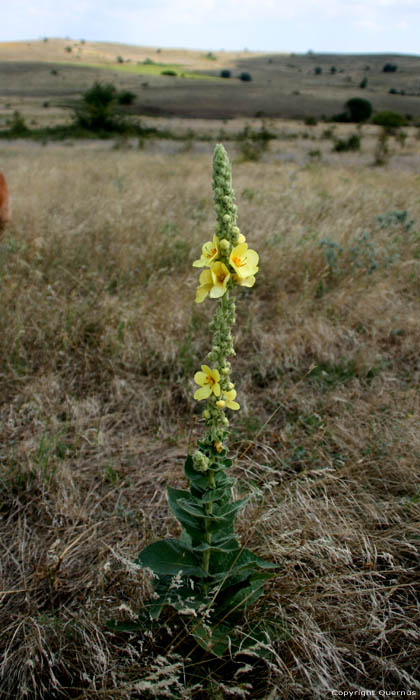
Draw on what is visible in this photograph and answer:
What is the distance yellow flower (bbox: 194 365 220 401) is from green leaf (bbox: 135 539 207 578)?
591 millimetres

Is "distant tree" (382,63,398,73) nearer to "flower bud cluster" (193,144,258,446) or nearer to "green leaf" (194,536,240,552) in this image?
"flower bud cluster" (193,144,258,446)

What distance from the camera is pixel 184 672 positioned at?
1.40m

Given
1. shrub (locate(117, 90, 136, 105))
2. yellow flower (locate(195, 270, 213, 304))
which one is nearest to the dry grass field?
yellow flower (locate(195, 270, 213, 304))

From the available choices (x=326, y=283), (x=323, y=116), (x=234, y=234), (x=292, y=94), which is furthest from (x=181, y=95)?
(x=234, y=234)

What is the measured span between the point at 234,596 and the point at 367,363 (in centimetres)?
216

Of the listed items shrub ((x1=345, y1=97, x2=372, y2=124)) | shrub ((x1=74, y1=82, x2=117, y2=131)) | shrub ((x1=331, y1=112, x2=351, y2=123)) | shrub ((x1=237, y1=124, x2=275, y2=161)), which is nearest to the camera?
shrub ((x1=237, y1=124, x2=275, y2=161))

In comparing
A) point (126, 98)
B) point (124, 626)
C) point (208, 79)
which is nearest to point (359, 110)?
point (126, 98)

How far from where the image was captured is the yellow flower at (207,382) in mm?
1345

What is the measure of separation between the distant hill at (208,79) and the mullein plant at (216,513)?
3362 centimetres

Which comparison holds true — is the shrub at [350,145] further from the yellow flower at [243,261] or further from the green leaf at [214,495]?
the green leaf at [214,495]

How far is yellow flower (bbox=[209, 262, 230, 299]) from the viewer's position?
1221 millimetres

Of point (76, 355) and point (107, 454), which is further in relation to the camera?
point (76, 355)

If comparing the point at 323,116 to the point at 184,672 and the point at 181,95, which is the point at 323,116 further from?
the point at 184,672

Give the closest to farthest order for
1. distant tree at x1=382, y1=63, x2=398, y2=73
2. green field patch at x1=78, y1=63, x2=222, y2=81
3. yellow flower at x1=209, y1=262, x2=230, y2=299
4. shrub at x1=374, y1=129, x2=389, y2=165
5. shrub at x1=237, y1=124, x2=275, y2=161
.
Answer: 1. yellow flower at x1=209, y1=262, x2=230, y2=299
2. shrub at x1=374, y1=129, x2=389, y2=165
3. shrub at x1=237, y1=124, x2=275, y2=161
4. green field patch at x1=78, y1=63, x2=222, y2=81
5. distant tree at x1=382, y1=63, x2=398, y2=73
